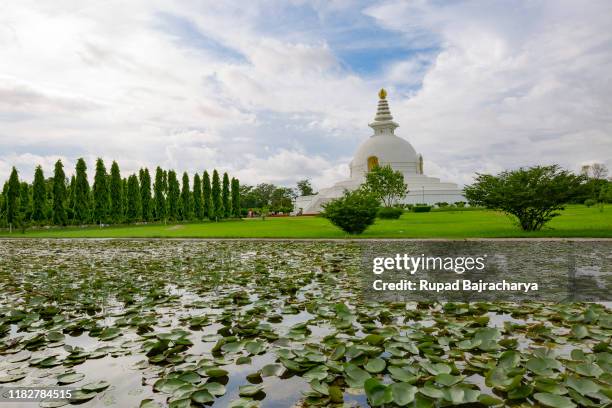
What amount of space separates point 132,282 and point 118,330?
3.11m

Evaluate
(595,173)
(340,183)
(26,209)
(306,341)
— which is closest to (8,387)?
(306,341)

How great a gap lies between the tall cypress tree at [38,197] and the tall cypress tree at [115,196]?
17.8ft

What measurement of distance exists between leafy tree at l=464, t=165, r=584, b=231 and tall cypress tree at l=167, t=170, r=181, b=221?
112 feet

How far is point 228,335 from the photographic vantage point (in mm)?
3975

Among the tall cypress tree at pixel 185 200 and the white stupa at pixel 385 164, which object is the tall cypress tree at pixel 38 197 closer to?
the tall cypress tree at pixel 185 200

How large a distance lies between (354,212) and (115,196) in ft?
92.6

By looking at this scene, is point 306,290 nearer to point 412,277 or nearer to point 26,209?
point 412,277

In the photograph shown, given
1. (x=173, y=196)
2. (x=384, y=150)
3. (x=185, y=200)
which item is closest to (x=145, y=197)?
(x=173, y=196)

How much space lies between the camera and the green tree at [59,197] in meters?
33.4

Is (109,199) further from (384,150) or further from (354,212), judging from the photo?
(384,150)

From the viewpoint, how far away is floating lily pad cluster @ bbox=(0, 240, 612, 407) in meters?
2.66

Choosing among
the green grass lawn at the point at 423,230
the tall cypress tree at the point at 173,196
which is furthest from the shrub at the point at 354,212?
the tall cypress tree at the point at 173,196

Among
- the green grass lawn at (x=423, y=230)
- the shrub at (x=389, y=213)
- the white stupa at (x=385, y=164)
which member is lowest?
the green grass lawn at (x=423, y=230)

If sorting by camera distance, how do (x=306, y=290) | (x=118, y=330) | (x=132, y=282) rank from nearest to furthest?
(x=118, y=330) → (x=306, y=290) → (x=132, y=282)
